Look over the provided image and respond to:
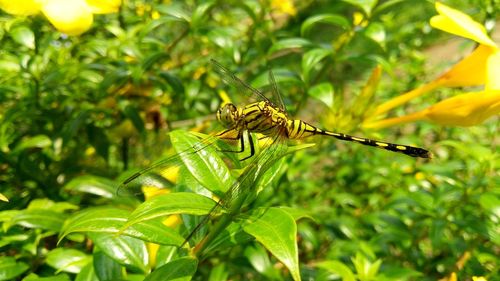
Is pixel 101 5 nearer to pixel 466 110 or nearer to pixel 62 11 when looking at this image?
pixel 62 11

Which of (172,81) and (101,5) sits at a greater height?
(101,5)

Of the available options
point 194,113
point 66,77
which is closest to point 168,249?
point 66,77

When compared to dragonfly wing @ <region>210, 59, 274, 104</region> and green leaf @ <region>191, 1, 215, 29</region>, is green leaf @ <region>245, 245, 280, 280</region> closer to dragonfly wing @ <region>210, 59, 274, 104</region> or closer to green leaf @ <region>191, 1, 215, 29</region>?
dragonfly wing @ <region>210, 59, 274, 104</region>

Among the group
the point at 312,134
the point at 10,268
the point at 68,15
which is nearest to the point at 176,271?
the point at 10,268

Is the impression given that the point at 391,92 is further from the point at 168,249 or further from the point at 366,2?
the point at 168,249

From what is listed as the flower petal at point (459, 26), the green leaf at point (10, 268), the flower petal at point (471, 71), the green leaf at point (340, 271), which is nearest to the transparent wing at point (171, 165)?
the green leaf at point (10, 268)

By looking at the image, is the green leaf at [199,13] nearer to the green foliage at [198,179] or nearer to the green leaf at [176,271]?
the green foliage at [198,179]

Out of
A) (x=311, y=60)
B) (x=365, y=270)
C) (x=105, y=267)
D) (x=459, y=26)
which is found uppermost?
(x=459, y=26)
